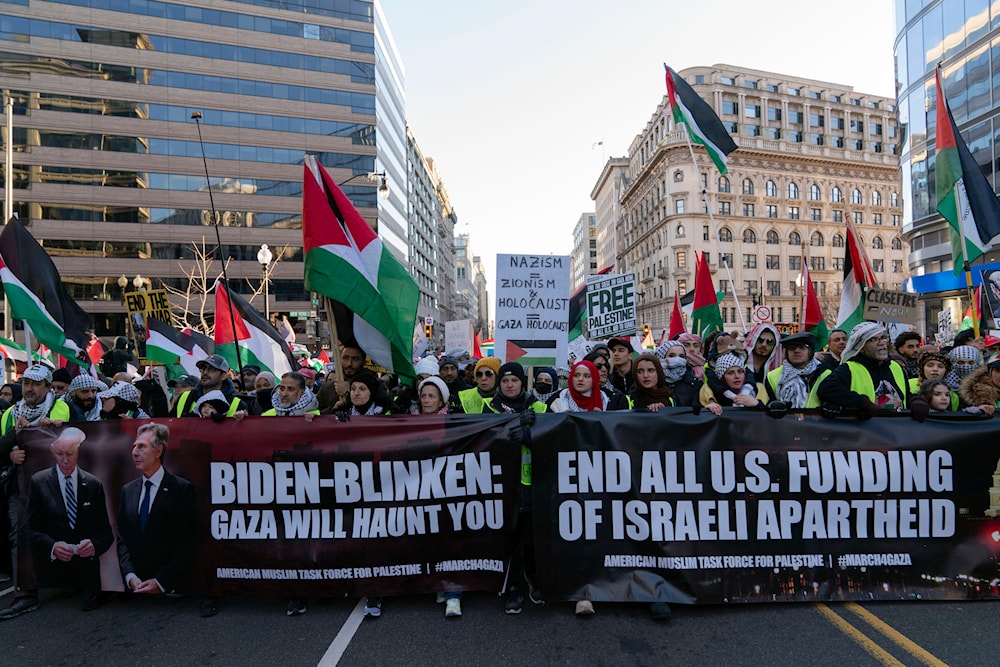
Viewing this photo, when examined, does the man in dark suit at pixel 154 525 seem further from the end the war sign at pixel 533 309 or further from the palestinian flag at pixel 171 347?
the palestinian flag at pixel 171 347

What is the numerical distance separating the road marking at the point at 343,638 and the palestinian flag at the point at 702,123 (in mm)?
9458

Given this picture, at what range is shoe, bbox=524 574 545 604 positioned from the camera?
3.99 metres

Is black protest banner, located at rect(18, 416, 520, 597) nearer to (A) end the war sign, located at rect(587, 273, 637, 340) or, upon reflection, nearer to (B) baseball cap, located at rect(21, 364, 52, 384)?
(B) baseball cap, located at rect(21, 364, 52, 384)

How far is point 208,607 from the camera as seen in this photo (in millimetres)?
3936

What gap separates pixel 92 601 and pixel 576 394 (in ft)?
12.6

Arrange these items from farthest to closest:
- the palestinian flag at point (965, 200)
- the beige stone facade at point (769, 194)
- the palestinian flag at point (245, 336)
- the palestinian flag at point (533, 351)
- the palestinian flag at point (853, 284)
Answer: the beige stone facade at point (769, 194)
the palestinian flag at point (245, 336)
the palestinian flag at point (853, 284)
the palestinian flag at point (965, 200)
the palestinian flag at point (533, 351)

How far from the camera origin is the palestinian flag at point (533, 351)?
6.21 meters

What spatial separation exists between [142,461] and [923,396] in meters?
6.00

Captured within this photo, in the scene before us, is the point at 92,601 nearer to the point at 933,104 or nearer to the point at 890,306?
the point at 890,306

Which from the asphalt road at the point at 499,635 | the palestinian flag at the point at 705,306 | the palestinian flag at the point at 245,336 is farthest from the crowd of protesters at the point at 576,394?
the palestinian flag at the point at 705,306

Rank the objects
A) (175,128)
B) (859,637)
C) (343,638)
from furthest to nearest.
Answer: (175,128), (343,638), (859,637)

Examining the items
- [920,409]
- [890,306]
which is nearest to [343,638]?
[920,409]

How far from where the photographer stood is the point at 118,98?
1791 inches

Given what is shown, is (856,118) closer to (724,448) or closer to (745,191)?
(745,191)
